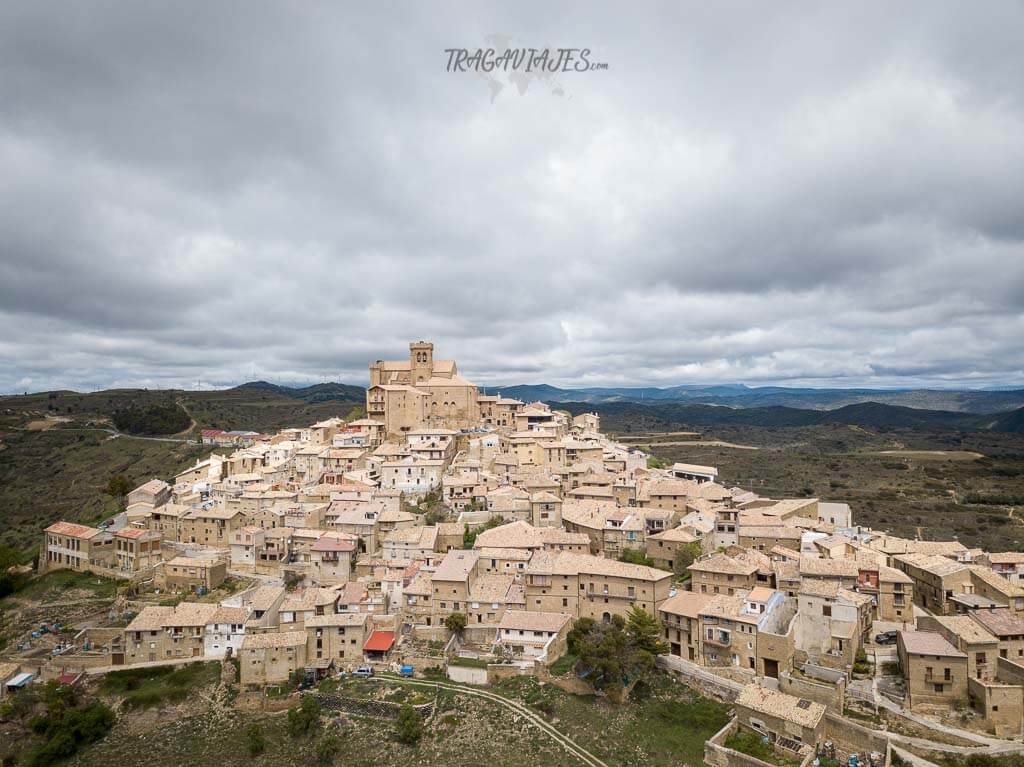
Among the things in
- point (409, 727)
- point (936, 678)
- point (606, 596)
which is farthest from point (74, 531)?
point (936, 678)

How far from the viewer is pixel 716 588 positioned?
33312 mm

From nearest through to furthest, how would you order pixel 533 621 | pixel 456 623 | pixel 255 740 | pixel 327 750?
1. pixel 327 750
2. pixel 255 740
3. pixel 533 621
4. pixel 456 623

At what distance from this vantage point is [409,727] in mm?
27109

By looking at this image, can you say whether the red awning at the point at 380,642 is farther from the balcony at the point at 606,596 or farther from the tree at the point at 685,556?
the tree at the point at 685,556

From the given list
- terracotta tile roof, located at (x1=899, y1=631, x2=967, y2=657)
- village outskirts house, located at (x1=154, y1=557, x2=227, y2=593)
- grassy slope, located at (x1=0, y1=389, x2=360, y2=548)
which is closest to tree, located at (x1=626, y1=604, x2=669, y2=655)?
terracotta tile roof, located at (x1=899, y1=631, x2=967, y2=657)

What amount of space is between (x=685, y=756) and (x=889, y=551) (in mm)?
20866

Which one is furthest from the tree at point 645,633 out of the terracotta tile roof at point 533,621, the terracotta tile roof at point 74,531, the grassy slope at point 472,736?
the terracotta tile roof at point 74,531

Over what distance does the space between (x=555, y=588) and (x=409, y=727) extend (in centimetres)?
1041

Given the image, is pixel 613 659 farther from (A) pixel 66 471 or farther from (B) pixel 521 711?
(A) pixel 66 471

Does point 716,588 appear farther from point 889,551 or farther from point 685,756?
point 889,551

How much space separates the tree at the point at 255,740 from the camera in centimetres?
2789

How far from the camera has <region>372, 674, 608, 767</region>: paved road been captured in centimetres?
2608

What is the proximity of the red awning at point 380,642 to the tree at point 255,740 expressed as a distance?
6.01 m

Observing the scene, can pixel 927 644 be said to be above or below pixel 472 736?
above
